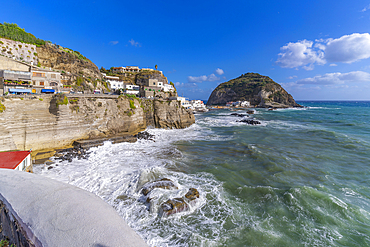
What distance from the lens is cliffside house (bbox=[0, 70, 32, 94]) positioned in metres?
21.5

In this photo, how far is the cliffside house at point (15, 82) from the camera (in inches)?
848

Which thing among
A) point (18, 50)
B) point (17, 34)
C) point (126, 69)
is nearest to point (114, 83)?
point (18, 50)

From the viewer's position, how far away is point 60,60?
1531 inches

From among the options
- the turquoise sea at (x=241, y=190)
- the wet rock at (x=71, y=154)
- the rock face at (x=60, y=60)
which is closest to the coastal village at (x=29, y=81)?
the rock face at (x=60, y=60)

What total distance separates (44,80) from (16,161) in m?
24.1

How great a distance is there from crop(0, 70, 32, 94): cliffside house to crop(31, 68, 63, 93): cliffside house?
1360 mm

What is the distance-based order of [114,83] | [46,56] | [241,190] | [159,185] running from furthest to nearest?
[114,83], [46,56], [241,190], [159,185]

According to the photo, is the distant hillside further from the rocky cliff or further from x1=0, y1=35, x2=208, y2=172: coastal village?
the rocky cliff

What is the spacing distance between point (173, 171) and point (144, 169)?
2696mm

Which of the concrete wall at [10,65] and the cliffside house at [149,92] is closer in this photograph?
the concrete wall at [10,65]

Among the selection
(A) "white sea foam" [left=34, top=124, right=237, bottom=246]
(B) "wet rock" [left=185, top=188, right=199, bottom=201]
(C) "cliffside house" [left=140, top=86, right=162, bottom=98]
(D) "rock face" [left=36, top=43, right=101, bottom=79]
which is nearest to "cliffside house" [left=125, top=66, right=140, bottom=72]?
(C) "cliffside house" [left=140, top=86, right=162, bottom=98]

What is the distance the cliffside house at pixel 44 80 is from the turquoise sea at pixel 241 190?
17.4 meters

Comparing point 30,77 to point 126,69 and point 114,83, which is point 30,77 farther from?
point 126,69

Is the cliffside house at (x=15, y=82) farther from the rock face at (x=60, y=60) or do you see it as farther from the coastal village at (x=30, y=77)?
the rock face at (x=60, y=60)
